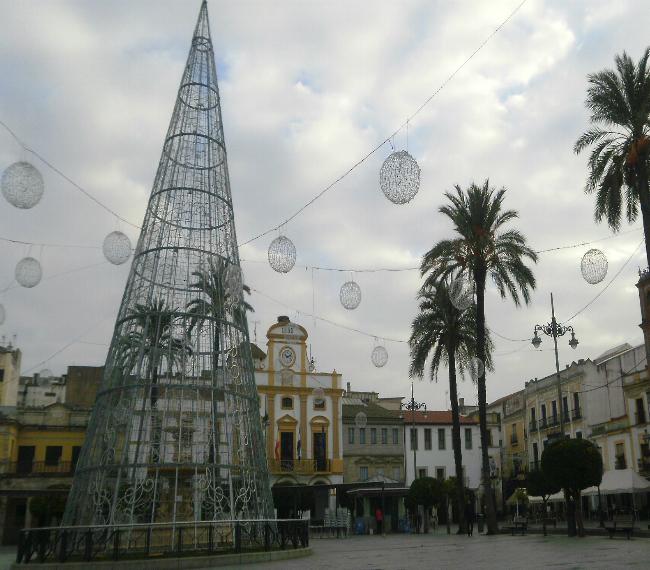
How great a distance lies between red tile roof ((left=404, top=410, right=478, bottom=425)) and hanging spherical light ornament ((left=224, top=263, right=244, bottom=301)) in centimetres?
3716

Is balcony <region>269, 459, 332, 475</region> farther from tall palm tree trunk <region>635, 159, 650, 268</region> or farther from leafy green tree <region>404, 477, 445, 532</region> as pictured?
tall palm tree trunk <region>635, 159, 650, 268</region>

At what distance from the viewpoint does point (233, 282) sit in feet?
66.2

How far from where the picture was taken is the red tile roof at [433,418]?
56175mm

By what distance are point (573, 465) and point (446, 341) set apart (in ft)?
37.7

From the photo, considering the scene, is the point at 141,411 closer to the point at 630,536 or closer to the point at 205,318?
the point at 205,318

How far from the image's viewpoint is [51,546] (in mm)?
17234

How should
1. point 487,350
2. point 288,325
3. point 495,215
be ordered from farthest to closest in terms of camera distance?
point 288,325 < point 487,350 < point 495,215

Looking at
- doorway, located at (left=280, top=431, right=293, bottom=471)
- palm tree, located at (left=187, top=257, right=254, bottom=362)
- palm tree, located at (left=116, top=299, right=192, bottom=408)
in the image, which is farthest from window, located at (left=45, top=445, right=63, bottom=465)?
palm tree, located at (left=187, top=257, right=254, bottom=362)

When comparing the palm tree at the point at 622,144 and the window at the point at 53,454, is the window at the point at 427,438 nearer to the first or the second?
the window at the point at 53,454

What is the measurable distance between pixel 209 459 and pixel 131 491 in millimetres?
2405

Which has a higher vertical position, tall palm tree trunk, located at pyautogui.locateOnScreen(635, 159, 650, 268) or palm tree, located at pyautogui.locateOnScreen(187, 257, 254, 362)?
tall palm tree trunk, located at pyautogui.locateOnScreen(635, 159, 650, 268)

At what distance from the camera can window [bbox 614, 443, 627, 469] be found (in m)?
43.6

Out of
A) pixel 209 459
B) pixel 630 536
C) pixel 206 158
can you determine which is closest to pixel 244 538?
pixel 209 459

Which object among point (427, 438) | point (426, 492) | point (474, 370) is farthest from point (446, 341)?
point (427, 438)
